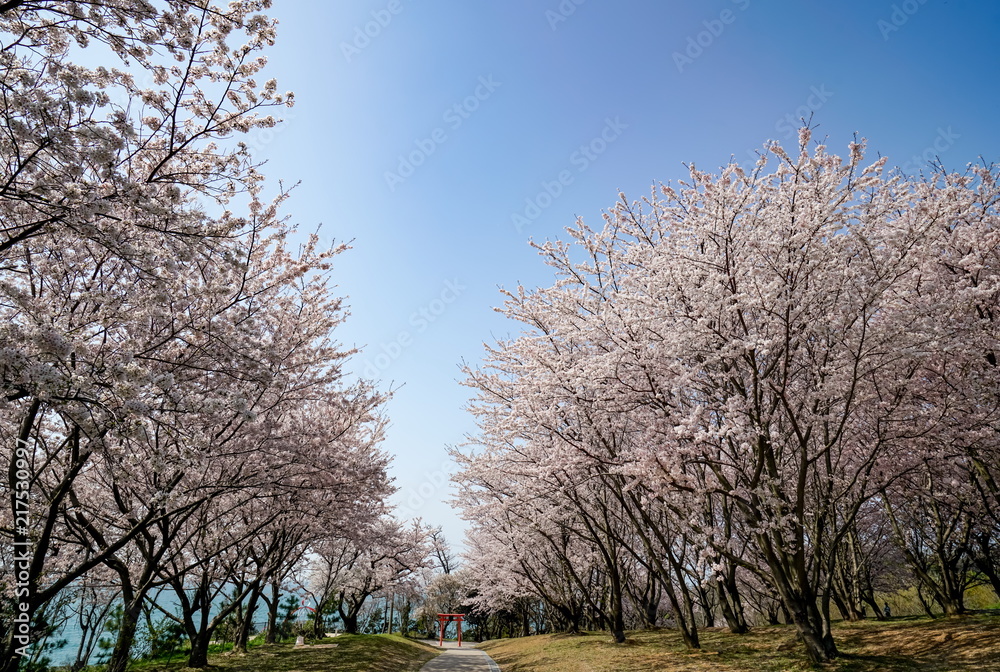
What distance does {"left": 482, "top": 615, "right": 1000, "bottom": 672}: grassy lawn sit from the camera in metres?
8.29

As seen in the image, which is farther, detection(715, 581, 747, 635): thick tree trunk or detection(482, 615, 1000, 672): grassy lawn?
detection(715, 581, 747, 635): thick tree trunk

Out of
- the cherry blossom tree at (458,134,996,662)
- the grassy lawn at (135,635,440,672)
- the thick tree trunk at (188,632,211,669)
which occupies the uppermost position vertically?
the cherry blossom tree at (458,134,996,662)

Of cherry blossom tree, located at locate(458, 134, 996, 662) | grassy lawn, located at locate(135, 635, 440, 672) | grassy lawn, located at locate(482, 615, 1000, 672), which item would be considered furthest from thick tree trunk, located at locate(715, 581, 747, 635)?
grassy lawn, located at locate(135, 635, 440, 672)

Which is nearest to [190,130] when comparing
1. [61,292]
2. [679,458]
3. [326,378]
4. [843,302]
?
[61,292]

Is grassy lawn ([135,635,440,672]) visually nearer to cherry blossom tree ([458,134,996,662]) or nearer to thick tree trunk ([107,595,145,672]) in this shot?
thick tree trunk ([107,595,145,672])

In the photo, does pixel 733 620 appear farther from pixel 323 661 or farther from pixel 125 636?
pixel 125 636

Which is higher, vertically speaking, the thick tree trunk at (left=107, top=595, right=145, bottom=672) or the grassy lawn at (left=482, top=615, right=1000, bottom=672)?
the thick tree trunk at (left=107, top=595, right=145, bottom=672)

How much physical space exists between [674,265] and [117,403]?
820 cm

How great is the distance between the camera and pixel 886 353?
8.41 meters

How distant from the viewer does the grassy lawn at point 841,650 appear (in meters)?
8.29

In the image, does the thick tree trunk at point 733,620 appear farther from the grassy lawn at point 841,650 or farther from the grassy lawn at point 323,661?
the grassy lawn at point 323,661

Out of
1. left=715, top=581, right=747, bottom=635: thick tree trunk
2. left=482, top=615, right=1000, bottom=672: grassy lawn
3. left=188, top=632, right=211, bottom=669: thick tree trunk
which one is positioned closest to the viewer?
left=482, top=615, right=1000, bottom=672: grassy lawn

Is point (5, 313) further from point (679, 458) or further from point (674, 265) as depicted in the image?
point (679, 458)

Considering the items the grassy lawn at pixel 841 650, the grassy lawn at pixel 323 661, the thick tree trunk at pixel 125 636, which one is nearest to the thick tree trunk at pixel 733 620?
the grassy lawn at pixel 841 650
